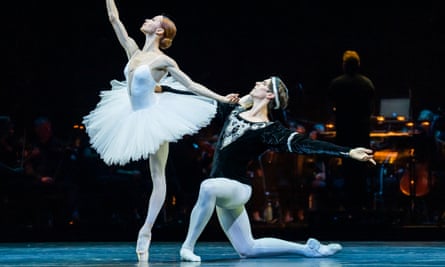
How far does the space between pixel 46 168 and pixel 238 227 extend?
3423 mm

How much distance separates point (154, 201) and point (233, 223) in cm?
47

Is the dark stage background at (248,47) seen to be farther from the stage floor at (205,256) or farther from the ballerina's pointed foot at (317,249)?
the ballerina's pointed foot at (317,249)

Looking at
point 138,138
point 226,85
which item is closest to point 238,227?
point 138,138

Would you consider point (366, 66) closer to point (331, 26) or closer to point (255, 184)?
point (331, 26)

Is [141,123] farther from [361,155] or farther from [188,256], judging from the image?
[361,155]

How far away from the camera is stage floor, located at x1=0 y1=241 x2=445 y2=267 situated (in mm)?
4289

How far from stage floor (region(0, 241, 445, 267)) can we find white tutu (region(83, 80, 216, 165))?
583 mm

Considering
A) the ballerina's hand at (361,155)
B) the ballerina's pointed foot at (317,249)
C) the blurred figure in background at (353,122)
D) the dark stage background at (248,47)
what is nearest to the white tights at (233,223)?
the ballerina's pointed foot at (317,249)

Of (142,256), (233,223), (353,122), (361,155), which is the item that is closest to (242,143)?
(233,223)

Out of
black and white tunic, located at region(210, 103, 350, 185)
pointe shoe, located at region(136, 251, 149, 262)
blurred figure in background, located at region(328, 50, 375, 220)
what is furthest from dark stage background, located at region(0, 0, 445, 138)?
black and white tunic, located at region(210, 103, 350, 185)

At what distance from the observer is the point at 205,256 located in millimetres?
4898

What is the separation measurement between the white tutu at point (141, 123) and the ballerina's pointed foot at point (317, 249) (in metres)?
0.87

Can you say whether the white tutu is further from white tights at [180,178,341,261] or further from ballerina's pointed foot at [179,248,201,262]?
ballerina's pointed foot at [179,248,201,262]

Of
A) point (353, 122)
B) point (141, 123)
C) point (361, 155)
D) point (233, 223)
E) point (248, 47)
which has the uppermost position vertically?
point (248, 47)
